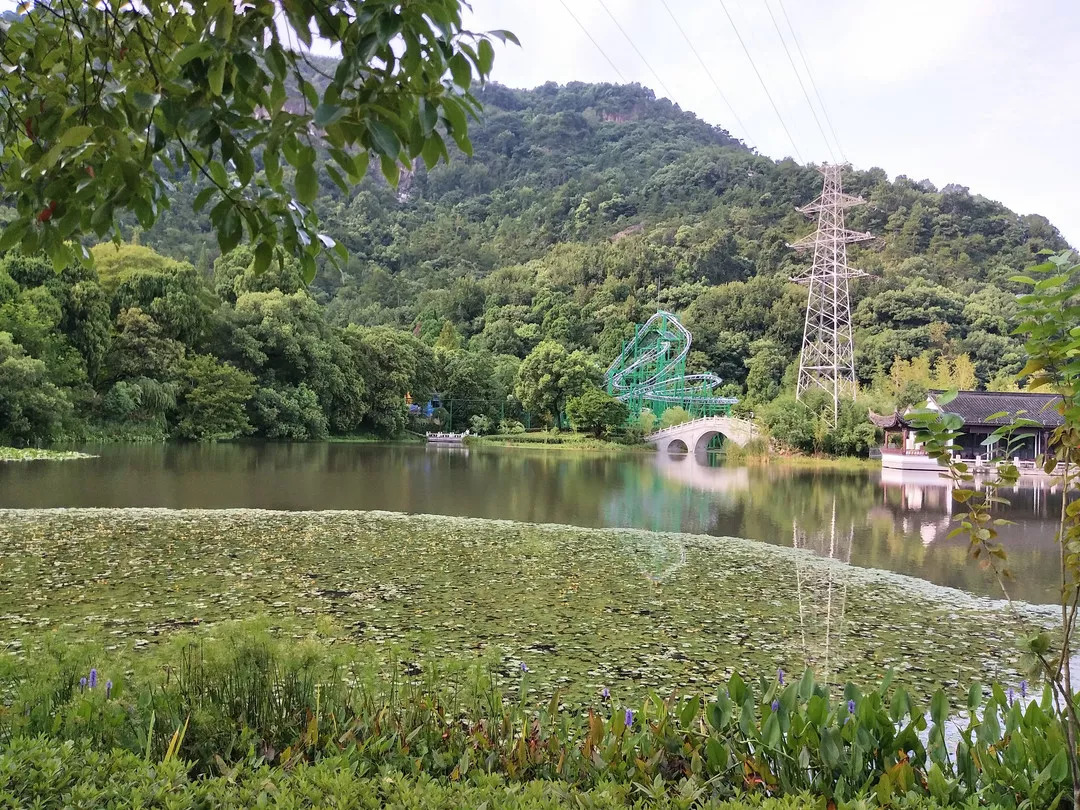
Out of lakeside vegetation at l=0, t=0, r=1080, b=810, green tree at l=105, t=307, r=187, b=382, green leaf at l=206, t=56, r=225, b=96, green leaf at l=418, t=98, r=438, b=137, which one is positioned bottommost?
lakeside vegetation at l=0, t=0, r=1080, b=810

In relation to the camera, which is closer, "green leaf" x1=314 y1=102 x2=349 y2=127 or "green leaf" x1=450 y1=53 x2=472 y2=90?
"green leaf" x1=314 y1=102 x2=349 y2=127

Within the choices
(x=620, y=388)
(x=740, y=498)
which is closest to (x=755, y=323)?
(x=620, y=388)

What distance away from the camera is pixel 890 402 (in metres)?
31.7

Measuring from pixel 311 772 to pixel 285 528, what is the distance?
327 inches

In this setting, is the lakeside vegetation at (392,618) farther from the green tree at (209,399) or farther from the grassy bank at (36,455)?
the green tree at (209,399)

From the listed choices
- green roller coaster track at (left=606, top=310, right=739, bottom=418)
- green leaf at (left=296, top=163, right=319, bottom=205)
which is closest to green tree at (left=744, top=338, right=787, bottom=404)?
green roller coaster track at (left=606, top=310, right=739, bottom=418)

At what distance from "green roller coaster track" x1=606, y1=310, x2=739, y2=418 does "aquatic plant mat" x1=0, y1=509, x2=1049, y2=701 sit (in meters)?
36.2

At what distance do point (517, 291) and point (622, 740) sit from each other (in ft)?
212

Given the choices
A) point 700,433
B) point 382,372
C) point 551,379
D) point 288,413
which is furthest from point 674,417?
point 288,413

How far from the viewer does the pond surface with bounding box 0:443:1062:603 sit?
32.1 ft

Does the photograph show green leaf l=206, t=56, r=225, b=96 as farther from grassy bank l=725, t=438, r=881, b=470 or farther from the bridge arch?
the bridge arch

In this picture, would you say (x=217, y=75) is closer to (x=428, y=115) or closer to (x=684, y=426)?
(x=428, y=115)

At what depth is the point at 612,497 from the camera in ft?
49.3

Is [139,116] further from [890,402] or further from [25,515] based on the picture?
[890,402]
